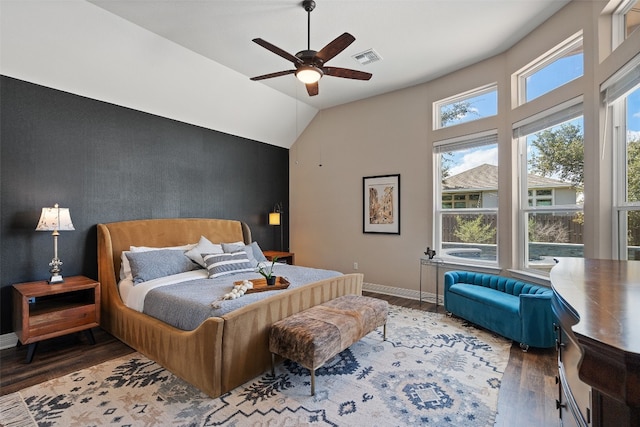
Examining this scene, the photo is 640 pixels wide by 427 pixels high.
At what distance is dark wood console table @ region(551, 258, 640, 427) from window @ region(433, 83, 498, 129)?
11.1 ft

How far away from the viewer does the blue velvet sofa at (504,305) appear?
9.40 ft

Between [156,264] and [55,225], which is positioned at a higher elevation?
[55,225]

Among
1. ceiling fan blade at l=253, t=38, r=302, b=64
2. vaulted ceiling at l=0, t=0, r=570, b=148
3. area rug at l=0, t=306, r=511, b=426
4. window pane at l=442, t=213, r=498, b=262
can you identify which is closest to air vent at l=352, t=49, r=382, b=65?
vaulted ceiling at l=0, t=0, r=570, b=148

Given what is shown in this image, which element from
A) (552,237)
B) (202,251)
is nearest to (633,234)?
(552,237)

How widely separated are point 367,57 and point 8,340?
5.06m

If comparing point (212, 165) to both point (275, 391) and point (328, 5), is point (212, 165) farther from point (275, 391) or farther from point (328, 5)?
point (275, 391)

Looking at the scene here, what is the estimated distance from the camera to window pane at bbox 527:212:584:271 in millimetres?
3167

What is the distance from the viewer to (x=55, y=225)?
2967mm

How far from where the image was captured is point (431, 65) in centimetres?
411

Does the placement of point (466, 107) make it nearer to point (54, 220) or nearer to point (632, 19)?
point (632, 19)

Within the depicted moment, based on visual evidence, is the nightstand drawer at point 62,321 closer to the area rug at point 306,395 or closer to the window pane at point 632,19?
the area rug at point 306,395

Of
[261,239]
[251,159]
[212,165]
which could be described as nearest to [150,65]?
[212,165]

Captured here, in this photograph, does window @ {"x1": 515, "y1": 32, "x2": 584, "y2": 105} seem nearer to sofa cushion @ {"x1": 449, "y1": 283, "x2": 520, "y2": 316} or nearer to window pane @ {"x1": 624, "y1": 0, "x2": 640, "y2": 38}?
window pane @ {"x1": 624, "y1": 0, "x2": 640, "y2": 38}

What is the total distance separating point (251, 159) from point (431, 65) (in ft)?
10.9
